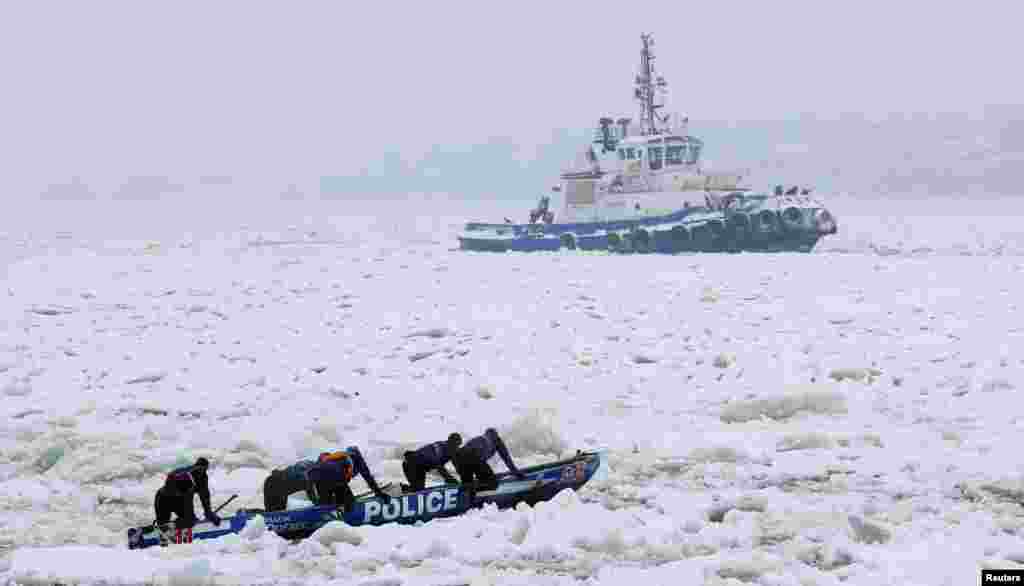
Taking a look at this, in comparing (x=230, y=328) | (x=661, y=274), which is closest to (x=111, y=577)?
(x=230, y=328)

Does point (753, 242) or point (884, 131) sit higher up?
point (884, 131)

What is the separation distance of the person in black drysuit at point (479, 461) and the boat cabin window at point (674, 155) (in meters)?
35.2

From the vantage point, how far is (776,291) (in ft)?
81.7

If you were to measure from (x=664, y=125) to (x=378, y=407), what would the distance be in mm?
33523

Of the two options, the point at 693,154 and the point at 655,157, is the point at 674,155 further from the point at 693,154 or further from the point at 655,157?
the point at 693,154

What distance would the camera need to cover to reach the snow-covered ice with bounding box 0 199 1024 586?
26.1ft

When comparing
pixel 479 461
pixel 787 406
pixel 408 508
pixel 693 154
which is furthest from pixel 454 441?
pixel 693 154

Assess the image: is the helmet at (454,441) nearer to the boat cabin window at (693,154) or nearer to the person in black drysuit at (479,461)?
the person in black drysuit at (479,461)

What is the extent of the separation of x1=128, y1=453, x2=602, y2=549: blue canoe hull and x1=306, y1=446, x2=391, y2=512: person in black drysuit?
8cm

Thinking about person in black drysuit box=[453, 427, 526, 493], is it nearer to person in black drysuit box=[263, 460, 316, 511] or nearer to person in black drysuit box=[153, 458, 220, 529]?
person in black drysuit box=[263, 460, 316, 511]

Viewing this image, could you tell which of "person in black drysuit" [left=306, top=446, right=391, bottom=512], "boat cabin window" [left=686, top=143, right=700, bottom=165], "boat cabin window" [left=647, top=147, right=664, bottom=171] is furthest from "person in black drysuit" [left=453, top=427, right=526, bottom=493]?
"boat cabin window" [left=686, top=143, right=700, bottom=165]

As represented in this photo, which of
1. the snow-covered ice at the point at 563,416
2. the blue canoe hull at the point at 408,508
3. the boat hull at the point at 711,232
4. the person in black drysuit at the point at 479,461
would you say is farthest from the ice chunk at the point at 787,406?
the boat hull at the point at 711,232

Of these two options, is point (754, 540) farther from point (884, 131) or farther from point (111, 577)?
point (884, 131)

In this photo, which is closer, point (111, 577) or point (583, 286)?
point (111, 577)
